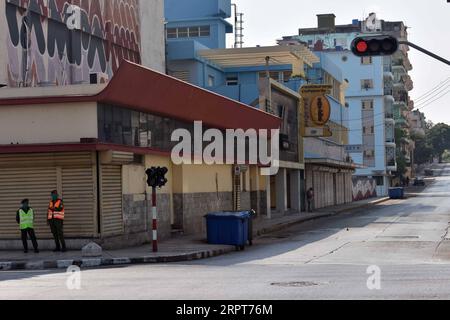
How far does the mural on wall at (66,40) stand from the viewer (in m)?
27.6

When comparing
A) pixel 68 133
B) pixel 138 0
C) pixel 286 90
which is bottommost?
pixel 68 133

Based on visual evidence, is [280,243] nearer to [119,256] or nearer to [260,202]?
[119,256]

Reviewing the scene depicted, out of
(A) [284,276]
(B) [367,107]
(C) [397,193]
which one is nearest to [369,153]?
(B) [367,107]

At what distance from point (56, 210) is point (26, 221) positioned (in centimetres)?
93

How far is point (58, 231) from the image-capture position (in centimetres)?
2159

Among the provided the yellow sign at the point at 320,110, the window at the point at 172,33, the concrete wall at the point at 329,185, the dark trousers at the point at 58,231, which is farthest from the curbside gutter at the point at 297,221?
the window at the point at 172,33

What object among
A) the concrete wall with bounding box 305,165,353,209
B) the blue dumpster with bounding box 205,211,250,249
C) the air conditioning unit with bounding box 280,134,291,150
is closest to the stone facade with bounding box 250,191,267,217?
the air conditioning unit with bounding box 280,134,291,150

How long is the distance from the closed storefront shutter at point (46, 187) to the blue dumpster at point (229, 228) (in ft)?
13.9

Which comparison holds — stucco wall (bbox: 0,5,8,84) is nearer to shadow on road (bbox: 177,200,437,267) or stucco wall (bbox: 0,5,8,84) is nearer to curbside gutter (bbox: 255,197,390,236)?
shadow on road (bbox: 177,200,437,267)

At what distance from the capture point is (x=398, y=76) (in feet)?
394

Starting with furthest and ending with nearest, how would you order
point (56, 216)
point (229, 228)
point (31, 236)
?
point (229, 228)
point (31, 236)
point (56, 216)
